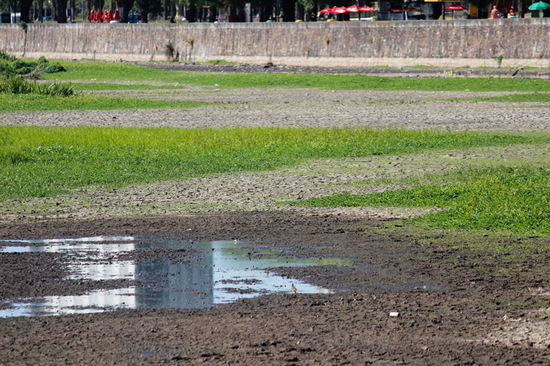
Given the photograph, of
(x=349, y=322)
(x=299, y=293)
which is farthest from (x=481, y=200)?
(x=349, y=322)

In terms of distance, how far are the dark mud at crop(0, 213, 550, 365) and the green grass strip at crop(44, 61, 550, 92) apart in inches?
1024

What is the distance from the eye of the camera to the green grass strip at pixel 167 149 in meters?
14.5

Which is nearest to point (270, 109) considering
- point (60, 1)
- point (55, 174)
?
point (55, 174)

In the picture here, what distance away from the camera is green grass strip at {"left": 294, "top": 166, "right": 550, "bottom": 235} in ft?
33.9

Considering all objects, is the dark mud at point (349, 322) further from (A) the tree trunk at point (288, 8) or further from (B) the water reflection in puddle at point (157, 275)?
(A) the tree trunk at point (288, 8)

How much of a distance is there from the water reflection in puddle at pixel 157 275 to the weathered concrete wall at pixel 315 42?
34.3 m

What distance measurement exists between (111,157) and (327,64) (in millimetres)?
36674

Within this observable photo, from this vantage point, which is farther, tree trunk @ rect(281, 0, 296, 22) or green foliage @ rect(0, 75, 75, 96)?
tree trunk @ rect(281, 0, 296, 22)

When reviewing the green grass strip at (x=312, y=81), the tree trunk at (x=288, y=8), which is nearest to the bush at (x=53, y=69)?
the green grass strip at (x=312, y=81)

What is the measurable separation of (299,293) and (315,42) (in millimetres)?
46609

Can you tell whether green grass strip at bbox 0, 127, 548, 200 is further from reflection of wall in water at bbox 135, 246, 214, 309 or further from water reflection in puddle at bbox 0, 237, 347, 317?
reflection of wall in water at bbox 135, 246, 214, 309

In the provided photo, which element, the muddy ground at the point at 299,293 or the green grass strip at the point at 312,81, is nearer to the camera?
the muddy ground at the point at 299,293

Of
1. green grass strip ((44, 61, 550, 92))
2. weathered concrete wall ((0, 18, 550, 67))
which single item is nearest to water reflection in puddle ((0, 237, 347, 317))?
green grass strip ((44, 61, 550, 92))

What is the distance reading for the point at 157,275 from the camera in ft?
27.2
